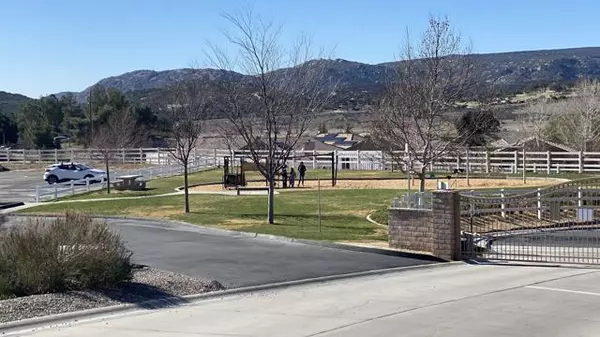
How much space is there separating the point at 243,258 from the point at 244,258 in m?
0.02

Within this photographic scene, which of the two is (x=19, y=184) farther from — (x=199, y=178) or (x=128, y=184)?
(x=128, y=184)

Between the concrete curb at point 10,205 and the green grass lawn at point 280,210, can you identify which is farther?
the concrete curb at point 10,205

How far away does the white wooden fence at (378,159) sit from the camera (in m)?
53.2

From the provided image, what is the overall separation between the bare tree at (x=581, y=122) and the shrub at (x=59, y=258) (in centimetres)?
6068

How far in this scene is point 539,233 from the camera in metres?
21.9

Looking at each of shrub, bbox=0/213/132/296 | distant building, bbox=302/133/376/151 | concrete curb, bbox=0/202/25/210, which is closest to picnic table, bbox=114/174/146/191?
concrete curb, bbox=0/202/25/210

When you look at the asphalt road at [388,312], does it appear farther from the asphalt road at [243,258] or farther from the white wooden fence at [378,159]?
the white wooden fence at [378,159]

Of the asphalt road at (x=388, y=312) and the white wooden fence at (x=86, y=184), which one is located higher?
the white wooden fence at (x=86, y=184)

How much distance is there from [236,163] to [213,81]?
26055 mm

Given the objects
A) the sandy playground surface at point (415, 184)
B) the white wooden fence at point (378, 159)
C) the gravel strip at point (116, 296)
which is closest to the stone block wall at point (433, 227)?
the gravel strip at point (116, 296)

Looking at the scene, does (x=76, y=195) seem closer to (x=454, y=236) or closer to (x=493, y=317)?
(x=454, y=236)

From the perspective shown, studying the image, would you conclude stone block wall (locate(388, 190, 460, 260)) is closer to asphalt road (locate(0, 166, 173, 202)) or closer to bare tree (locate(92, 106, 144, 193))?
asphalt road (locate(0, 166, 173, 202))

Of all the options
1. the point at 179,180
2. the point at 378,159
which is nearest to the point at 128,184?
the point at 179,180

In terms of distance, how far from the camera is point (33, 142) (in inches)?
3839
